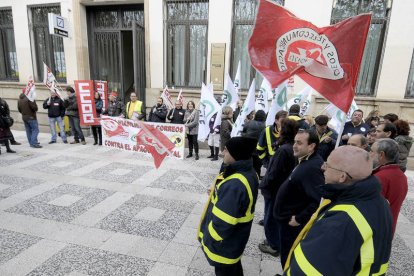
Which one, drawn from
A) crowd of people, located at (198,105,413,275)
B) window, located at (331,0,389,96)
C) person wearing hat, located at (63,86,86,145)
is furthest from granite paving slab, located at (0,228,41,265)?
window, located at (331,0,389,96)

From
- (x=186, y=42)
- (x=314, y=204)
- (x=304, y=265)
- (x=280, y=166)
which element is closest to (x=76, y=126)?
(x=186, y=42)

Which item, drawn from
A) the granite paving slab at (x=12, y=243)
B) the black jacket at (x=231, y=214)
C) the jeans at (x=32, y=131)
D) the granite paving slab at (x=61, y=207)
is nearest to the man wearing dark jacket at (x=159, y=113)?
the granite paving slab at (x=61, y=207)

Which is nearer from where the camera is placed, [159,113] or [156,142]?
[156,142]

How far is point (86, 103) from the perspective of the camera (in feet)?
28.2

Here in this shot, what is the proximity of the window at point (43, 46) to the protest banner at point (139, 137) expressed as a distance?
5.22 metres

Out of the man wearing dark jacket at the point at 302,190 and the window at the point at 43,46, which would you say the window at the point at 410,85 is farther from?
the window at the point at 43,46

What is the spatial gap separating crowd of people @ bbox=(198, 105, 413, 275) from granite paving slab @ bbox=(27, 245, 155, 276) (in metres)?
1.11

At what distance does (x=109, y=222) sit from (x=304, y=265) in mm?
3249

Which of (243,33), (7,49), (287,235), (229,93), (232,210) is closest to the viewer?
(232,210)

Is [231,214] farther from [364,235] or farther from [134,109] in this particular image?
[134,109]

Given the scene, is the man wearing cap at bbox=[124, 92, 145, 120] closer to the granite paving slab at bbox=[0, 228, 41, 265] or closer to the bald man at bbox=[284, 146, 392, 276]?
the granite paving slab at bbox=[0, 228, 41, 265]

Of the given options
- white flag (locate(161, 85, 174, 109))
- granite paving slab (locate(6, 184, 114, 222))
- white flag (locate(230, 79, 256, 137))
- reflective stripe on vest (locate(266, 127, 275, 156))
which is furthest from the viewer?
white flag (locate(161, 85, 174, 109))

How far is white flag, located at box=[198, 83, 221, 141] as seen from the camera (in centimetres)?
655

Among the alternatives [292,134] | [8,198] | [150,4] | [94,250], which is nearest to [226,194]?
[292,134]
